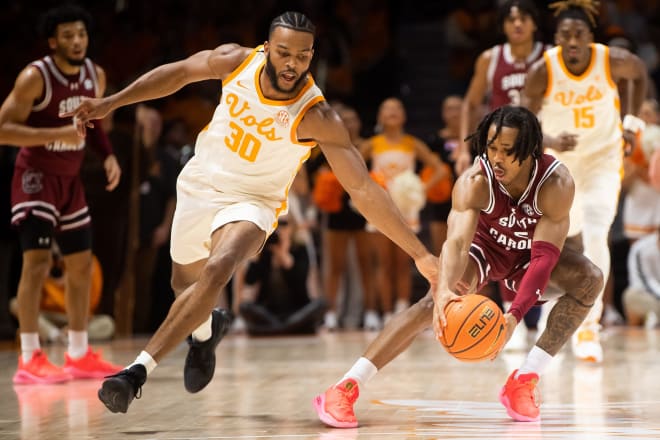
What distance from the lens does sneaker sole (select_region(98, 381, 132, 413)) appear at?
4184 mm

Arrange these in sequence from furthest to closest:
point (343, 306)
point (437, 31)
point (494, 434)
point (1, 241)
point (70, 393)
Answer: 1. point (437, 31)
2. point (343, 306)
3. point (1, 241)
4. point (70, 393)
5. point (494, 434)

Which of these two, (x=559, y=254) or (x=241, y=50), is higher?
(x=241, y=50)

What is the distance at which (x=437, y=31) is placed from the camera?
43.8 feet

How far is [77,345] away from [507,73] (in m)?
3.31

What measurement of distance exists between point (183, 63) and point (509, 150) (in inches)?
57.5

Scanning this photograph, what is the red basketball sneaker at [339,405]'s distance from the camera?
14.7 feet

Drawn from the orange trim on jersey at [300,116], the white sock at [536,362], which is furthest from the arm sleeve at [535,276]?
the orange trim on jersey at [300,116]

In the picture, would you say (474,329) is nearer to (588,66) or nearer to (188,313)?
(188,313)

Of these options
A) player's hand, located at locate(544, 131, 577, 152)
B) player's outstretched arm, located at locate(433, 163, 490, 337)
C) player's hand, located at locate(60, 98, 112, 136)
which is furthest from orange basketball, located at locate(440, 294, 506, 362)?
player's hand, located at locate(544, 131, 577, 152)

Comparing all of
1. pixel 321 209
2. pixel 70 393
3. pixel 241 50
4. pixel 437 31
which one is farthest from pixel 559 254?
pixel 437 31

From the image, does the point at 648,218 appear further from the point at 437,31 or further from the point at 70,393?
the point at 70,393

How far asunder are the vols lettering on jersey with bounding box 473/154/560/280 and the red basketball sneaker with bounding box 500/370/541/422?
1.80 ft

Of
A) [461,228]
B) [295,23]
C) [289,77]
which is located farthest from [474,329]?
[295,23]

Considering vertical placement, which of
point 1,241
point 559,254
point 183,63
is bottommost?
point 1,241
